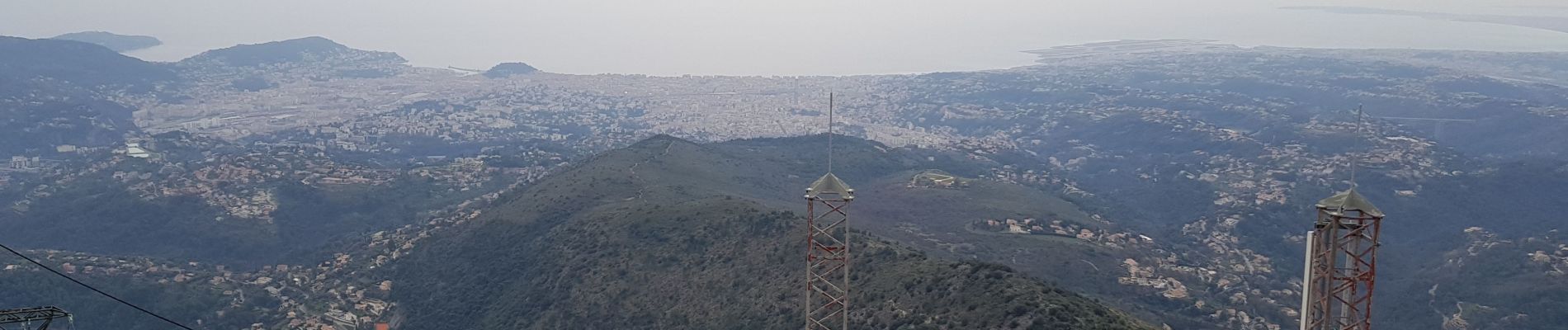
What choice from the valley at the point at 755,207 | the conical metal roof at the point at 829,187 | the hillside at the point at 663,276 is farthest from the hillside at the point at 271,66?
the conical metal roof at the point at 829,187

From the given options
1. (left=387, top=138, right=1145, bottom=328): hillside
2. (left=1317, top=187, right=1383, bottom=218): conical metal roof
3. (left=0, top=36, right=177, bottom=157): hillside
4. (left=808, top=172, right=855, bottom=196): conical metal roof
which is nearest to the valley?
(left=387, top=138, right=1145, bottom=328): hillside

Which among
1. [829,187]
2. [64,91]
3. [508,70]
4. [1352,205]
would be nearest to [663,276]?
[829,187]

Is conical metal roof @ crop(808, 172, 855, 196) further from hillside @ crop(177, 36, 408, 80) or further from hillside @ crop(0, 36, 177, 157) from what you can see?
hillside @ crop(177, 36, 408, 80)

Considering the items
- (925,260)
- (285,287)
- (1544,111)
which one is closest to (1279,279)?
(925,260)

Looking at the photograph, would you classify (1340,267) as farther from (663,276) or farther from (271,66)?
(271,66)

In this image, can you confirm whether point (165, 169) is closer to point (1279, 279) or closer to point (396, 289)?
point (396, 289)
